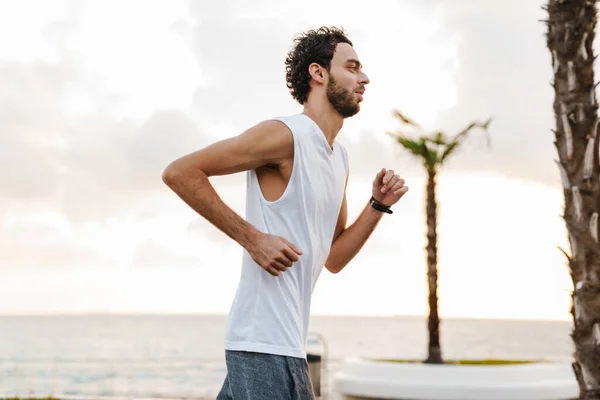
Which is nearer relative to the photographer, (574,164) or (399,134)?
(574,164)

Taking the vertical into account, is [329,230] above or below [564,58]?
below

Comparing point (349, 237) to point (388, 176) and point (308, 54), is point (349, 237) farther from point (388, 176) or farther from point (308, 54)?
point (308, 54)

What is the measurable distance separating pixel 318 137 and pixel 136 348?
79939 millimetres

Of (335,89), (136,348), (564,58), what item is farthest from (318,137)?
(136,348)

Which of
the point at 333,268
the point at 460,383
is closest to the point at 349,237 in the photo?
the point at 333,268

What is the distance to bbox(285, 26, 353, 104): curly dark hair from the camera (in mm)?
2641

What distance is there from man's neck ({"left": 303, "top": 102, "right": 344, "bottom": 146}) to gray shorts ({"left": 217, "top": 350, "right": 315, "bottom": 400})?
708 millimetres

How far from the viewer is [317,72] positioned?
103 inches

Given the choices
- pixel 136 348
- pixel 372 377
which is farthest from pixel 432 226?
pixel 136 348

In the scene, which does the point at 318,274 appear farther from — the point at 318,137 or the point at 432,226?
the point at 432,226

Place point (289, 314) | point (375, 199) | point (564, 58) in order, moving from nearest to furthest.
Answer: point (289, 314), point (375, 199), point (564, 58)

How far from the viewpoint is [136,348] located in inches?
3130

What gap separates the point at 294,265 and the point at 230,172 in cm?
33

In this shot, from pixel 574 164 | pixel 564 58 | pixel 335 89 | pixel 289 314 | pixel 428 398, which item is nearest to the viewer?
pixel 289 314
